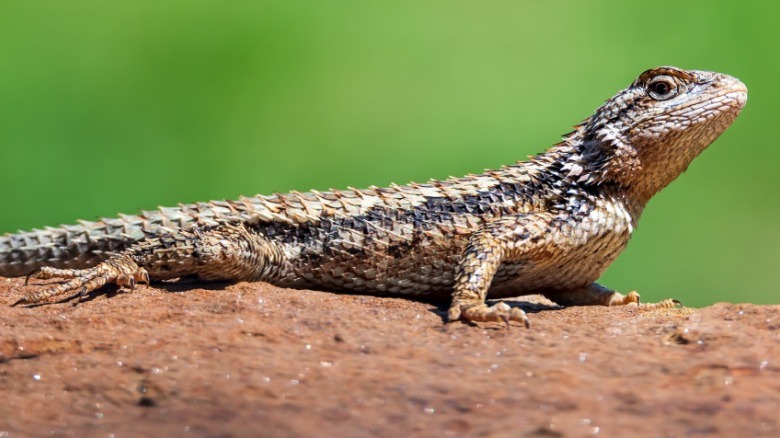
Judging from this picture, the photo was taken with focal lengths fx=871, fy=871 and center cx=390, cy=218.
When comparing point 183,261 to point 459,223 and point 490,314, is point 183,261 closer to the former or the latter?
point 459,223

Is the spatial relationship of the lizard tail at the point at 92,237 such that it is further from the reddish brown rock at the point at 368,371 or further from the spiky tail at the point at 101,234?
the reddish brown rock at the point at 368,371

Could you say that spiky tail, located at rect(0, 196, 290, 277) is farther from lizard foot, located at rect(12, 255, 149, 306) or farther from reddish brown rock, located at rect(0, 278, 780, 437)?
reddish brown rock, located at rect(0, 278, 780, 437)

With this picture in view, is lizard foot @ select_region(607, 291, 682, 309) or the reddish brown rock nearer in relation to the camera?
the reddish brown rock

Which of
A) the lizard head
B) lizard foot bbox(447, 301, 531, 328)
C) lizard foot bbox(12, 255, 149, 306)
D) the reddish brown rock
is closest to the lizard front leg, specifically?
lizard foot bbox(12, 255, 149, 306)

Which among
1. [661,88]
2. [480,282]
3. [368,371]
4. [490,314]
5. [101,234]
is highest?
[661,88]

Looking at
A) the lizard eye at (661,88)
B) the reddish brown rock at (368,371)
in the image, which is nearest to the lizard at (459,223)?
the lizard eye at (661,88)

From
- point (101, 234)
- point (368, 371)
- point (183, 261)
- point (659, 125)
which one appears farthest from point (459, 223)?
point (101, 234)
